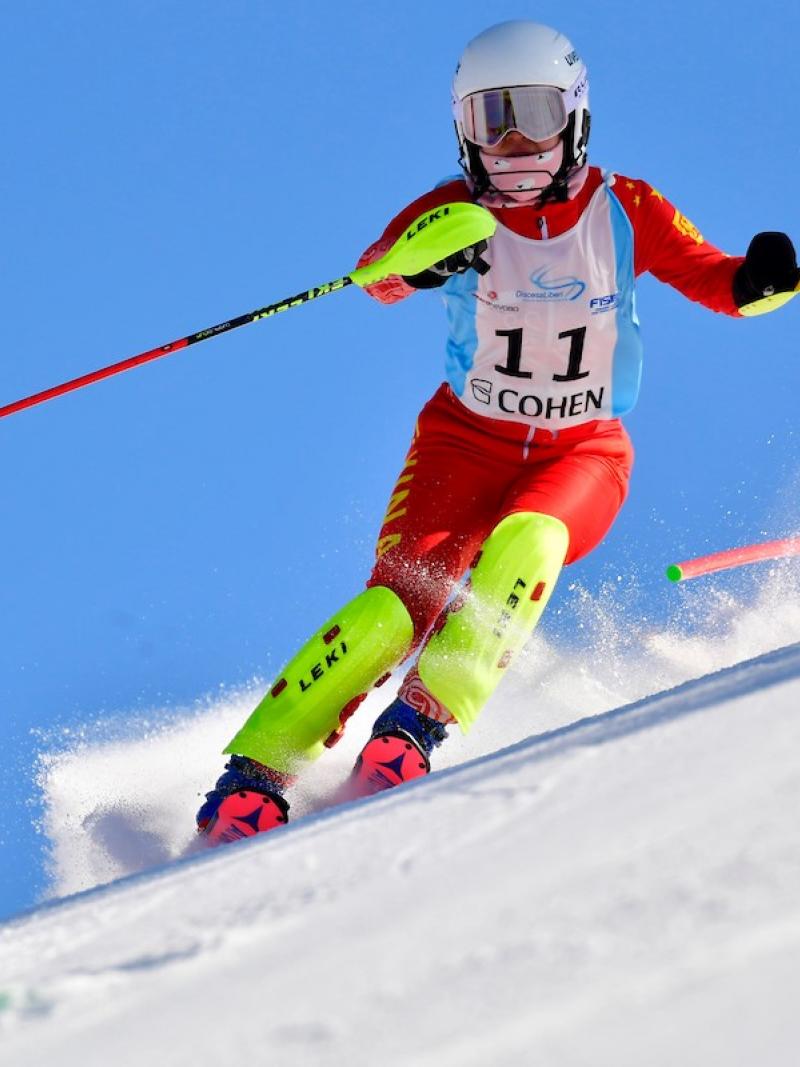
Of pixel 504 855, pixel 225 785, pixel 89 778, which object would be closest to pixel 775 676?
pixel 504 855

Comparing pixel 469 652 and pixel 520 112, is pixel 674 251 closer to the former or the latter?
pixel 520 112

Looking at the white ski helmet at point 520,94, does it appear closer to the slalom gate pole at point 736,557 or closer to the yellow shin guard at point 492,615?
the yellow shin guard at point 492,615

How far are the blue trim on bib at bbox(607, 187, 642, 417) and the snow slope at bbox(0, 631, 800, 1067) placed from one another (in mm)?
1944

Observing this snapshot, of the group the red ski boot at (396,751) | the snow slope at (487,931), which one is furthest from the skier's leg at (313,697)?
the snow slope at (487,931)

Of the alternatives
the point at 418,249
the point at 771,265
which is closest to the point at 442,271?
the point at 418,249

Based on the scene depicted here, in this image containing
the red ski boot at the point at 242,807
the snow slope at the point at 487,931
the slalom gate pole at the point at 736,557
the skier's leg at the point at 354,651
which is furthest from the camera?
the slalom gate pole at the point at 736,557

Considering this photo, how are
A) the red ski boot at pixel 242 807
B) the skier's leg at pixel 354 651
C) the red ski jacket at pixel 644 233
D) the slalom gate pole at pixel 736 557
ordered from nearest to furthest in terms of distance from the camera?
the red ski boot at pixel 242 807 → the skier's leg at pixel 354 651 → the red ski jacket at pixel 644 233 → the slalom gate pole at pixel 736 557

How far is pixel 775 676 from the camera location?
1.79 metres

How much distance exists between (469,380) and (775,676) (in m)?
1.91

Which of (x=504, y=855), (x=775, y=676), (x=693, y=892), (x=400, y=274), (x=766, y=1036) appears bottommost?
(x=766, y=1036)

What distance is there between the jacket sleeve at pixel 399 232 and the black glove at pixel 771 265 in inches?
27.9

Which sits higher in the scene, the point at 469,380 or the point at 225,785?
the point at 469,380

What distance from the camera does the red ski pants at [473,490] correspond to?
3238 millimetres

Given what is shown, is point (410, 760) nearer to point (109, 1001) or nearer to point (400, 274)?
point (400, 274)
